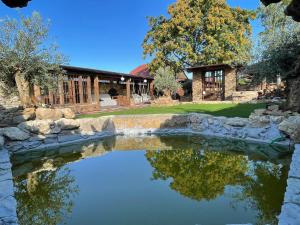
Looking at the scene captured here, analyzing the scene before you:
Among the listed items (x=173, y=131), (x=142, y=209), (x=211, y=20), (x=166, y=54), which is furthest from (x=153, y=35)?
(x=142, y=209)

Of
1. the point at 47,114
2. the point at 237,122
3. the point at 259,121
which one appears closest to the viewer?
the point at 259,121

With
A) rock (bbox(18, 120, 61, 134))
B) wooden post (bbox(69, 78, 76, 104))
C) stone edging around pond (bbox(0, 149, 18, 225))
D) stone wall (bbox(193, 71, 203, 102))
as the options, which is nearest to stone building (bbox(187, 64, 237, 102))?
stone wall (bbox(193, 71, 203, 102))

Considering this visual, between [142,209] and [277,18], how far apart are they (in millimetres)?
24642

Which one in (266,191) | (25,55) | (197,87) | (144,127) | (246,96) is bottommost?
(266,191)

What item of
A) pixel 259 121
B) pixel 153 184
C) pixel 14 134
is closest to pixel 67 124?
pixel 14 134

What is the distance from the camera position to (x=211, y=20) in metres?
21.2

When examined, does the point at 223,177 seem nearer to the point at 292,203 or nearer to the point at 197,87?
the point at 292,203

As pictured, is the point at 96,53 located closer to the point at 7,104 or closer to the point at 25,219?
the point at 7,104

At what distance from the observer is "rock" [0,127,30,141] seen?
717cm

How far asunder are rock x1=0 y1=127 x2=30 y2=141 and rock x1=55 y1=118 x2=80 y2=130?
123 centimetres

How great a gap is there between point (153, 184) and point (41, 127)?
5.04 metres

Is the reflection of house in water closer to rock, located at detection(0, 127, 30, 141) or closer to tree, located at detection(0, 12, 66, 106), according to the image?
rock, located at detection(0, 127, 30, 141)

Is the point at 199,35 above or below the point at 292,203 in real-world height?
above

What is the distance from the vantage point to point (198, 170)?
5.50 meters
